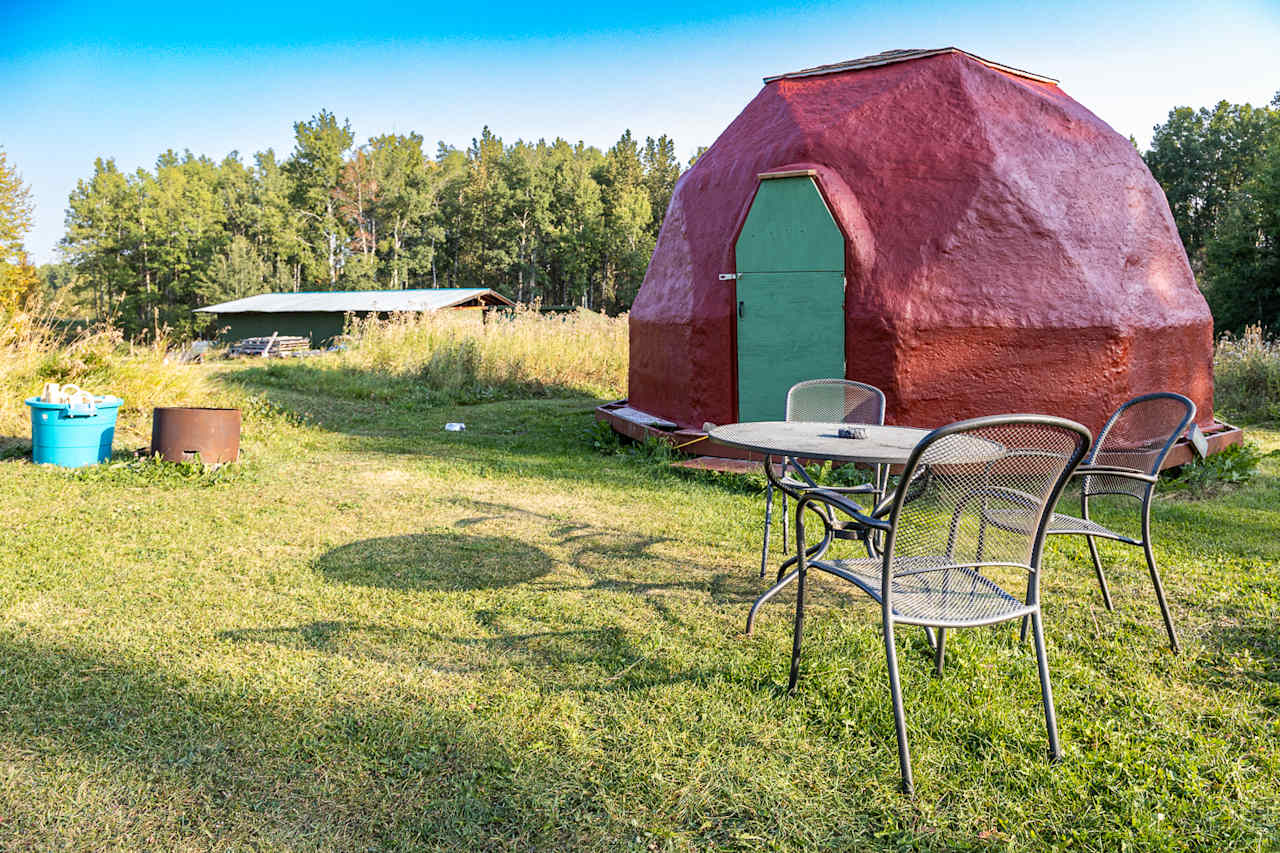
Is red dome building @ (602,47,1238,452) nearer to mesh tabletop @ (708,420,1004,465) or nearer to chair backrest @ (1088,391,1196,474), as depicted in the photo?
chair backrest @ (1088,391,1196,474)

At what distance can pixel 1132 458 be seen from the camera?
12.0 feet

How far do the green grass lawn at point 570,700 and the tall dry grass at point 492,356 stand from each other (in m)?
8.85

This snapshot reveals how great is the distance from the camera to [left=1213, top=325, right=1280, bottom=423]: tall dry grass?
11.3 meters

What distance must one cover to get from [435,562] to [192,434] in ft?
11.9

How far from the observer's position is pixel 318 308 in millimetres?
31781

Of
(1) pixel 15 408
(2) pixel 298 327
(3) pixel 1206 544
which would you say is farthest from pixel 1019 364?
(2) pixel 298 327

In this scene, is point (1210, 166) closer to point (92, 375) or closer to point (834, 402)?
point (834, 402)

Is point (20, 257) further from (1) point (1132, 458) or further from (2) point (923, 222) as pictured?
(1) point (1132, 458)

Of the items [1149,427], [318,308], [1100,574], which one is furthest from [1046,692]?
[318,308]

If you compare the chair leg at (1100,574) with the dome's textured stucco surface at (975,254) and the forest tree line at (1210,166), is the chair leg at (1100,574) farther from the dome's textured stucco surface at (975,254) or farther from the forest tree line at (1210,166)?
the forest tree line at (1210,166)

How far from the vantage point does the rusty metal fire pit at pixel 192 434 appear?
6809mm

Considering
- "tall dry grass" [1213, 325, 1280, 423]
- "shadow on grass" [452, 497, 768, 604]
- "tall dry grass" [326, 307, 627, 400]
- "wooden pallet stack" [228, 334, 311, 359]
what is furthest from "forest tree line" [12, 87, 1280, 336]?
"shadow on grass" [452, 497, 768, 604]

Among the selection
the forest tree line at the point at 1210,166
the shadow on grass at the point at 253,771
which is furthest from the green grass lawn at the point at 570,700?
the forest tree line at the point at 1210,166

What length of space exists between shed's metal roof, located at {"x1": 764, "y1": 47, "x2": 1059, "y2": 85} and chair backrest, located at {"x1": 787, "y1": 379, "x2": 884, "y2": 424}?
4945 millimetres
